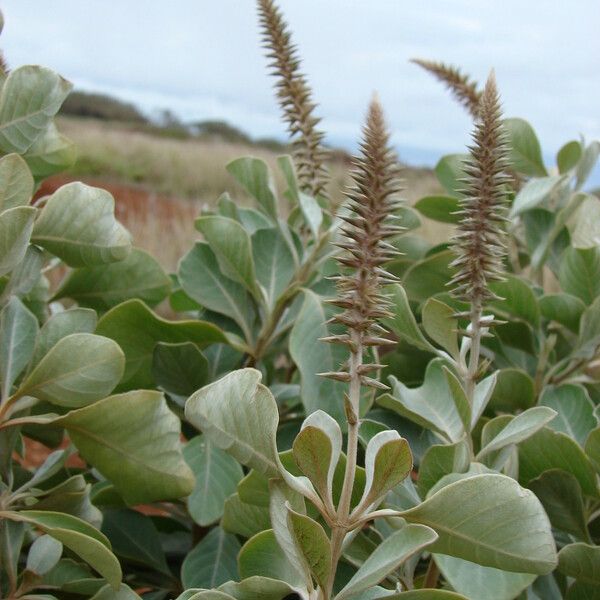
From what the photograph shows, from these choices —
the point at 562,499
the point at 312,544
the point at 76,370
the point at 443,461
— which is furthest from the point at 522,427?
the point at 76,370

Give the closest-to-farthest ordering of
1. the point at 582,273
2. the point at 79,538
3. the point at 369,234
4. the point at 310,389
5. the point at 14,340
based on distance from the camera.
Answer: the point at 369,234 < the point at 79,538 < the point at 14,340 < the point at 310,389 < the point at 582,273

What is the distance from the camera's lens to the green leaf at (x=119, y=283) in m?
1.46

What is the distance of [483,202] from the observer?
97 centimetres

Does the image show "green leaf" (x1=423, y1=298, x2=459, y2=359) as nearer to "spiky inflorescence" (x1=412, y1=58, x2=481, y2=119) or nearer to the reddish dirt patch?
"spiky inflorescence" (x1=412, y1=58, x2=481, y2=119)

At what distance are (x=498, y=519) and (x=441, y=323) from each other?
37 cm

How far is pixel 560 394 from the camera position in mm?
1353

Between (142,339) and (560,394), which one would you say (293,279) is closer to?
(142,339)

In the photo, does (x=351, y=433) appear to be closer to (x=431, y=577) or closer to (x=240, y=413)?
(x=240, y=413)

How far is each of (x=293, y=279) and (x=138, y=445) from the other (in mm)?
602

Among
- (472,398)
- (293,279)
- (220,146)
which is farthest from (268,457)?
(220,146)

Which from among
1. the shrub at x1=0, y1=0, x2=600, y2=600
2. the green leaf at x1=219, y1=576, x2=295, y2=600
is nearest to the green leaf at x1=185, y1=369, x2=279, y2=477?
the shrub at x1=0, y1=0, x2=600, y2=600

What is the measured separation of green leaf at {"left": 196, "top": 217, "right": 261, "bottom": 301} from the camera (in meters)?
1.44

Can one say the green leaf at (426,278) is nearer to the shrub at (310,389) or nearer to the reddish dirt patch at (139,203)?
the shrub at (310,389)

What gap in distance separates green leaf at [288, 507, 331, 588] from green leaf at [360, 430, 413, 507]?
6 centimetres
